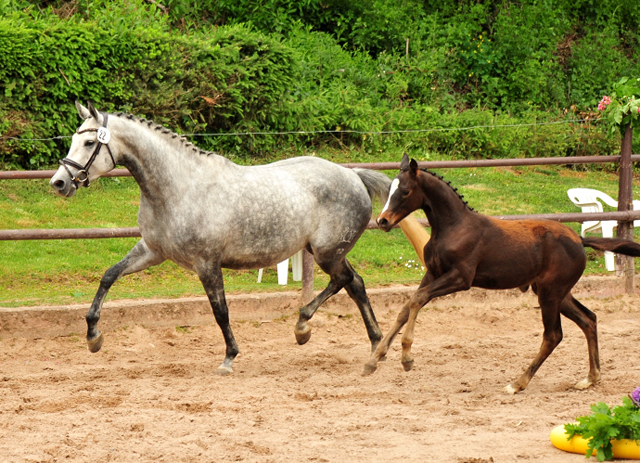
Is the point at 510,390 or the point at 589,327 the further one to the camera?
the point at 589,327

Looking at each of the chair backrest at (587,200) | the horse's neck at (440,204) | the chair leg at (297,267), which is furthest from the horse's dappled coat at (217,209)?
the chair backrest at (587,200)

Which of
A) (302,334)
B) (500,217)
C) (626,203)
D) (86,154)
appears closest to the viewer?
(86,154)

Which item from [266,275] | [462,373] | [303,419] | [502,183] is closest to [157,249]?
[303,419]

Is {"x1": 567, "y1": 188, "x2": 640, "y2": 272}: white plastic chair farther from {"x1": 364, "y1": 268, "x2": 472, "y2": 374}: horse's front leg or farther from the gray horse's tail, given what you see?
{"x1": 364, "y1": 268, "x2": 472, "y2": 374}: horse's front leg

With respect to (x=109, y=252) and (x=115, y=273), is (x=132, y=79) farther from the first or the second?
(x=115, y=273)

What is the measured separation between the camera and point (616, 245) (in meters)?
5.62

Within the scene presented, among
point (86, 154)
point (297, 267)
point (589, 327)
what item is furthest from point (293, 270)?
point (589, 327)

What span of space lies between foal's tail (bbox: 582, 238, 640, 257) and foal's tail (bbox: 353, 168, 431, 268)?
1.38 meters

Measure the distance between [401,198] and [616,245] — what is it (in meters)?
1.61

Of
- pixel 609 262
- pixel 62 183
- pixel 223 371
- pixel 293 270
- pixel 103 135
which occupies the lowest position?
pixel 609 262

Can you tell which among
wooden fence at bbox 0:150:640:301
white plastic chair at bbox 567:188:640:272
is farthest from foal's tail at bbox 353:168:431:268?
white plastic chair at bbox 567:188:640:272

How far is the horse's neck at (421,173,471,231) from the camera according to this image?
543 centimetres

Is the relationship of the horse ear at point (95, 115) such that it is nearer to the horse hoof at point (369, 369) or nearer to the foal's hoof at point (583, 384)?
the horse hoof at point (369, 369)

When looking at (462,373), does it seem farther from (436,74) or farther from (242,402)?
(436,74)
